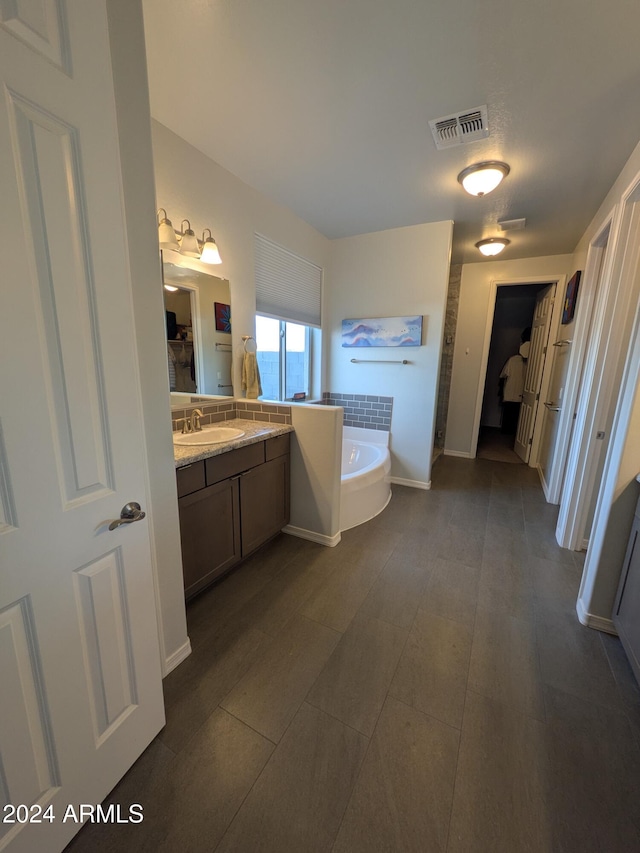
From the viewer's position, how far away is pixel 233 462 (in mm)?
1888

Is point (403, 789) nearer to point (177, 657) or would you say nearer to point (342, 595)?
point (342, 595)

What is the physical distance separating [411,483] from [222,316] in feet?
8.43

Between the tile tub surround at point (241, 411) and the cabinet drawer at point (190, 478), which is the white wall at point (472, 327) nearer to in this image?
the tile tub surround at point (241, 411)

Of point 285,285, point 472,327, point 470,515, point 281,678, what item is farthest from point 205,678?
point 472,327

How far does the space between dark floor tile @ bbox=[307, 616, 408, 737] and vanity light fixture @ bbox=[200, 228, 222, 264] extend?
93.6 inches

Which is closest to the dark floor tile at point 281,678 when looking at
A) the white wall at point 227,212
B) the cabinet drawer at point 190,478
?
the cabinet drawer at point 190,478

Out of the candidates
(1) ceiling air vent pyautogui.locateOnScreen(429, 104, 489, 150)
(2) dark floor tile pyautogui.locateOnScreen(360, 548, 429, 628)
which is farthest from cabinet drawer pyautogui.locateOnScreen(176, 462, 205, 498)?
(1) ceiling air vent pyautogui.locateOnScreen(429, 104, 489, 150)

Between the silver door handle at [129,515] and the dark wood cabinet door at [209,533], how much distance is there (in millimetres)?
615

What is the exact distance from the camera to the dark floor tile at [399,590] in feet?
5.95

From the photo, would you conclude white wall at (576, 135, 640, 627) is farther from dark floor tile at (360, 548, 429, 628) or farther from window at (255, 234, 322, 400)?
window at (255, 234, 322, 400)

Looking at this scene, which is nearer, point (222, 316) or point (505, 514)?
point (222, 316)

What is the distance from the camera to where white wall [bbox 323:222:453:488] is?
10.6 feet

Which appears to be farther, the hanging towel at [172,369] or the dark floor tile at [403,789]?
the hanging towel at [172,369]

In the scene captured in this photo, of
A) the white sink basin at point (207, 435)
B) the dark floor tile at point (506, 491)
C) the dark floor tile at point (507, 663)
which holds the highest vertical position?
the white sink basin at point (207, 435)
